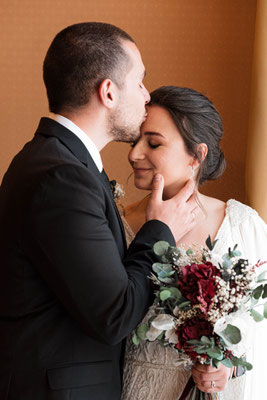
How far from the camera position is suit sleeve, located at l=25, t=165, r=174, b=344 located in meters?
1.43

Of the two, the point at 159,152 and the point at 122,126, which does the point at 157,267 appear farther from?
the point at 159,152

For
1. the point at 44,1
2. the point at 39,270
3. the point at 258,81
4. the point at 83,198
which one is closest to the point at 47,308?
the point at 39,270

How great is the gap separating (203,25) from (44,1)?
3.31 ft

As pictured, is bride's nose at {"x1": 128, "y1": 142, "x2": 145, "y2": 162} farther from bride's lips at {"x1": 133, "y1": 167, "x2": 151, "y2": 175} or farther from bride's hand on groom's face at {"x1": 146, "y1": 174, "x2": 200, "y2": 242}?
bride's hand on groom's face at {"x1": 146, "y1": 174, "x2": 200, "y2": 242}

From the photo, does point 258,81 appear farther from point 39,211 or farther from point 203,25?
point 39,211

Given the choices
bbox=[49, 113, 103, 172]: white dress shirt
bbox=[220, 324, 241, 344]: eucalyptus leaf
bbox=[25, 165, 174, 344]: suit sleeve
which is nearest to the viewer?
bbox=[25, 165, 174, 344]: suit sleeve

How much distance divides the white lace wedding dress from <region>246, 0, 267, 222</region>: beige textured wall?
10.6 inches

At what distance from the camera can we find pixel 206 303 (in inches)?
62.1

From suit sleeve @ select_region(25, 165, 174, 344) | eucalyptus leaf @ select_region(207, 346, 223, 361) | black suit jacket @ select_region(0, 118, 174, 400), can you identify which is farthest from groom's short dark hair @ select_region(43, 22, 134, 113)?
eucalyptus leaf @ select_region(207, 346, 223, 361)

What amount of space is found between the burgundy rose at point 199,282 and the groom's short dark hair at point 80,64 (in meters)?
0.61

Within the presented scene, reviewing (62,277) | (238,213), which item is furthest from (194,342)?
(238,213)

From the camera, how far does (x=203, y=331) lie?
1618mm

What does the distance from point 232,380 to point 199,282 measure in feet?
2.39

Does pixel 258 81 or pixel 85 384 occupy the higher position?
pixel 258 81
